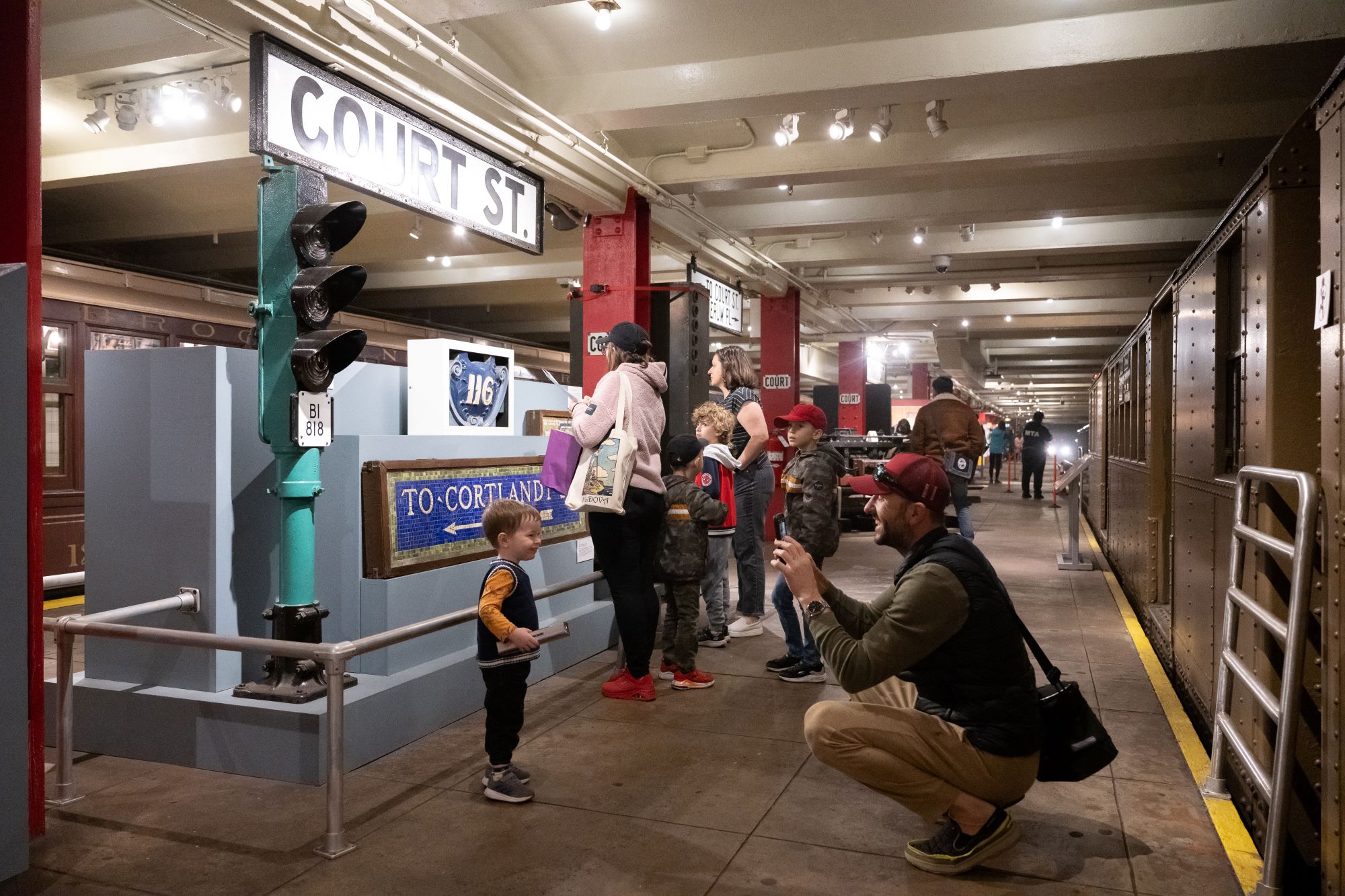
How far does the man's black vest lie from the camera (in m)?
2.95

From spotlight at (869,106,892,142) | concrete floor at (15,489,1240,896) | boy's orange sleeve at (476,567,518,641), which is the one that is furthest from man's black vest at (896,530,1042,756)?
spotlight at (869,106,892,142)

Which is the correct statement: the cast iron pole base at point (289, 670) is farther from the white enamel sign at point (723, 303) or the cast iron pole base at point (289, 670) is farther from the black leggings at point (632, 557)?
the white enamel sign at point (723, 303)

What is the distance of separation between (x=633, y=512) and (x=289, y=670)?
68.7 inches

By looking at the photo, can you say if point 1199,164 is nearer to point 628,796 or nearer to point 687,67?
point 687,67

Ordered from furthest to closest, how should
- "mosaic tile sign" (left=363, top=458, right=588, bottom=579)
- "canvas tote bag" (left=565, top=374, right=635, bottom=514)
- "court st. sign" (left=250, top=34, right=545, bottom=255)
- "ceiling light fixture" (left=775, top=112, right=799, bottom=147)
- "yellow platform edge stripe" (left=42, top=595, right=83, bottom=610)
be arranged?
"yellow platform edge stripe" (left=42, top=595, right=83, bottom=610), "ceiling light fixture" (left=775, top=112, right=799, bottom=147), "canvas tote bag" (left=565, top=374, right=635, bottom=514), "mosaic tile sign" (left=363, top=458, right=588, bottom=579), "court st. sign" (left=250, top=34, right=545, bottom=255)

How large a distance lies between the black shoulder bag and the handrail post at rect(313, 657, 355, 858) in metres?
2.29

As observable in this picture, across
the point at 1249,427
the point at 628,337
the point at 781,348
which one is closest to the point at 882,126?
the point at 628,337

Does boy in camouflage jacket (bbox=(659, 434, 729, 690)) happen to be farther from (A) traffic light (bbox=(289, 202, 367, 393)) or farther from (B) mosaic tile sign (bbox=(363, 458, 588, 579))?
(A) traffic light (bbox=(289, 202, 367, 393))

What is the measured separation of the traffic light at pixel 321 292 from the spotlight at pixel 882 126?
4.15 m

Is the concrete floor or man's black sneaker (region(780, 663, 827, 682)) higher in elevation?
man's black sneaker (region(780, 663, 827, 682))

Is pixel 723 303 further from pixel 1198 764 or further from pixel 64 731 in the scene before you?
pixel 64 731

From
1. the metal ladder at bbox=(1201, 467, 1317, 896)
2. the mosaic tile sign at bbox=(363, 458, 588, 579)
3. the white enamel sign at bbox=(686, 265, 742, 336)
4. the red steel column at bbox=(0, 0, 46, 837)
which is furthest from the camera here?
the white enamel sign at bbox=(686, 265, 742, 336)

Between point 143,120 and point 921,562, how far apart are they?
7277mm

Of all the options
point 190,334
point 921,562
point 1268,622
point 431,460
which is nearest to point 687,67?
point 431,460
